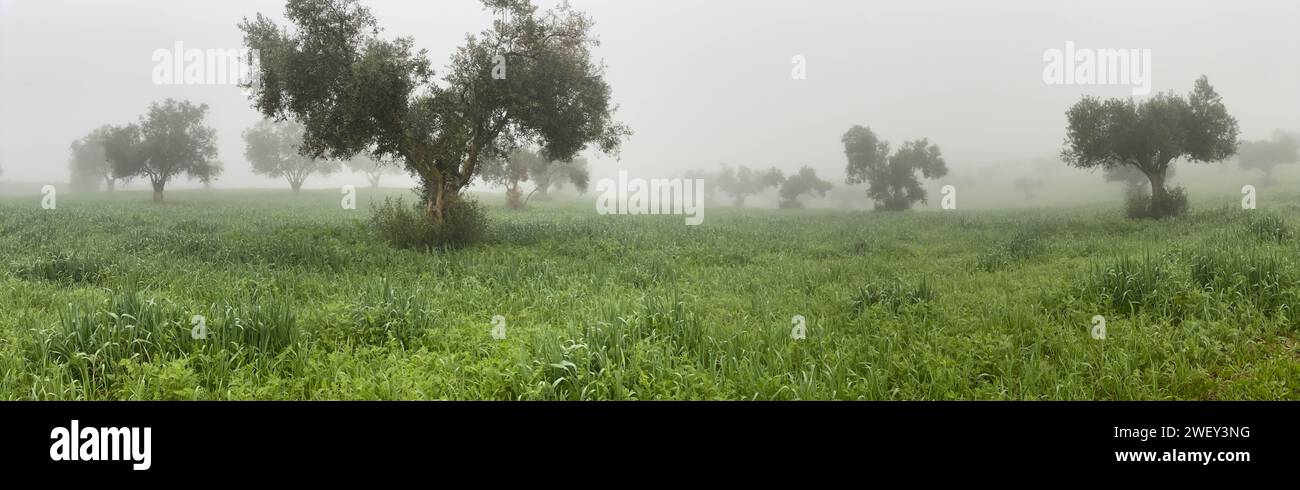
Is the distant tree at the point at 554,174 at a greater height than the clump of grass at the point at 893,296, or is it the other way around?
the distant tree at the point at 554,174

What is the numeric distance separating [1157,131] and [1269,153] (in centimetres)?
6439

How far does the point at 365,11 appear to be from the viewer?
18.0 meters

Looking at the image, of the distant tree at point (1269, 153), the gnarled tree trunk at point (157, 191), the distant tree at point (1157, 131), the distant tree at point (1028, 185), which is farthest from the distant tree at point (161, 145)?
the distant tree at point (1028, 185)

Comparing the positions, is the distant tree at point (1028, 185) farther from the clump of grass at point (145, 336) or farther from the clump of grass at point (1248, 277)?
the clump of grass at point (145, 336)

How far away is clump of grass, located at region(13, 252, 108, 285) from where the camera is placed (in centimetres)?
1042

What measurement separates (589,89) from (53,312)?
52.5 feet

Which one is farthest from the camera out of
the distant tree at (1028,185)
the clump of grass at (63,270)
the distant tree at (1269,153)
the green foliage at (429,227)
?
the distant tree at (1028,185)

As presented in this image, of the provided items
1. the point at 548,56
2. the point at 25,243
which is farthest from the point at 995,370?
the point at 25,243

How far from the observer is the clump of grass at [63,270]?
34.2ft

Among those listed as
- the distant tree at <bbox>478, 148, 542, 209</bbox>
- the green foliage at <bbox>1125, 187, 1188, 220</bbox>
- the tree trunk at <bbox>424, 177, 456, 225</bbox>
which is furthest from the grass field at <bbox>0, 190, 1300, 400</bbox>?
the distant tree at <bbox>478, 148, 542, 209</bbox>

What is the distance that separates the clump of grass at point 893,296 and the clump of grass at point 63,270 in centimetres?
1451

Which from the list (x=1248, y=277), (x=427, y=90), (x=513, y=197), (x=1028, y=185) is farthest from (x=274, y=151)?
(x=1028, y=185)

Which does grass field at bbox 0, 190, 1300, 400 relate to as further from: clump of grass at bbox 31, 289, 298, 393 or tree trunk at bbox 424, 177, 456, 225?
tree trunk at bbox 424, 177, 456, 225
